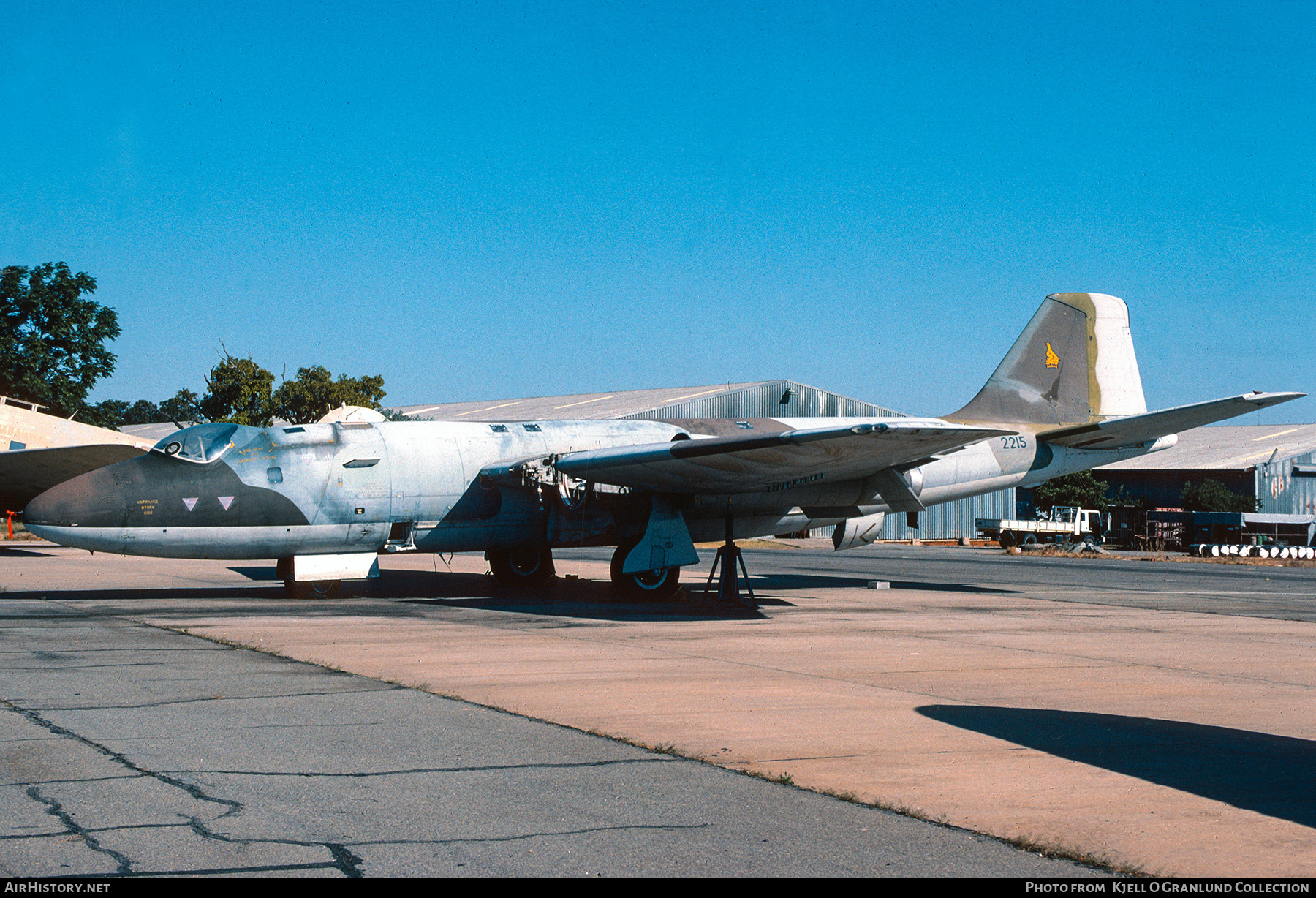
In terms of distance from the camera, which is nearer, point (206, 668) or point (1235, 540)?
point (206, 668)

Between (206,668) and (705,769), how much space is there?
5957mm

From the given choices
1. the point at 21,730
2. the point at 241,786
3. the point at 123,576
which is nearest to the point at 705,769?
the point at 241,786

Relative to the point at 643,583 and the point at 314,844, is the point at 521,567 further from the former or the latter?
the point at 314,844

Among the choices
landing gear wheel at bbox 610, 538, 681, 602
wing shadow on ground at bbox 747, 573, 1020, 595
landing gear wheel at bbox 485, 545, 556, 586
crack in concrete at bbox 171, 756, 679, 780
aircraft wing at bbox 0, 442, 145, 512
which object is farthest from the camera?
aircraft wing at bbox 0, 442, 145, 512

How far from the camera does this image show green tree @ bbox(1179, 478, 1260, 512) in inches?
2344

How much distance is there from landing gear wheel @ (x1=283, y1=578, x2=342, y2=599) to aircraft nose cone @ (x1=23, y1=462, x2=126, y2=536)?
3.20 metres

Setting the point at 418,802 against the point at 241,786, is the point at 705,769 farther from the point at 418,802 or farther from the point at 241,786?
the point at 241,786

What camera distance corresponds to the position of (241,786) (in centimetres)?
600

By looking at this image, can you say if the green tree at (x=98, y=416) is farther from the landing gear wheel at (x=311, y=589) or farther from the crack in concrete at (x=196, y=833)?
the crack in concrete at (x=196, y=833)

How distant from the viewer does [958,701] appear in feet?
29.9

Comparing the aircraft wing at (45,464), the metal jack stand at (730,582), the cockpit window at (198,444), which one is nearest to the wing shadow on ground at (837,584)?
the metal jack stand at (730,582)

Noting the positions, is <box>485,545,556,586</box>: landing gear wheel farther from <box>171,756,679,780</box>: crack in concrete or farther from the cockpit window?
<box>171,756,679,780</box>: crack in concrete

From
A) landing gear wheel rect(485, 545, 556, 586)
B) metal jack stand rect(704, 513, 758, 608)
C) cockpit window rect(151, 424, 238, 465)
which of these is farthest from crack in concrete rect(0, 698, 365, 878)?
landing gear wheel rect(485, 545, 556, 586)

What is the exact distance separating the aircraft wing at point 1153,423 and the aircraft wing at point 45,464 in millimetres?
24837
